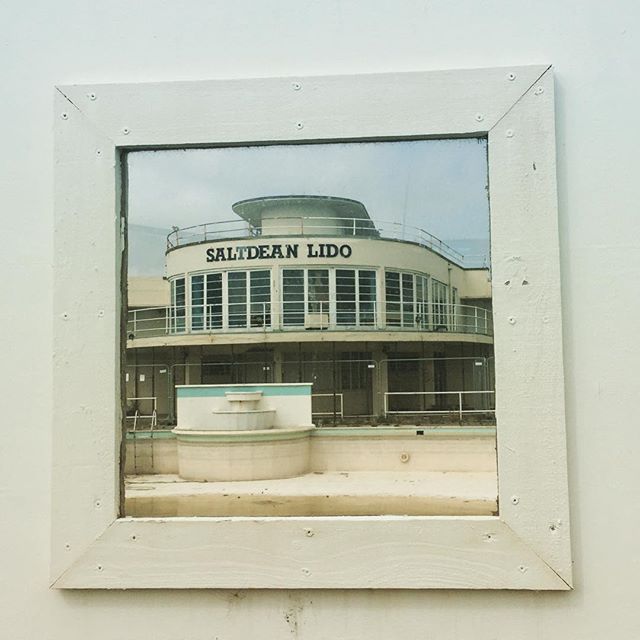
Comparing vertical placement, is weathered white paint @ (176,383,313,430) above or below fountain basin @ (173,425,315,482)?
above

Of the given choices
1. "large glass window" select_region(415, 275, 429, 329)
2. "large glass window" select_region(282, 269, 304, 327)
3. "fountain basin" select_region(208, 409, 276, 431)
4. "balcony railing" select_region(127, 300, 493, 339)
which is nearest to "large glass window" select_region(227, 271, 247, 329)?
"balcony railing" select_region(127, 300, 493, 339)

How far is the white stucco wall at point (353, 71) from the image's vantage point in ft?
5.35

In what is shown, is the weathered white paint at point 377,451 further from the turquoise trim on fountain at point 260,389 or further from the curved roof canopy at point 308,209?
the curved roof canopy at point 308,209

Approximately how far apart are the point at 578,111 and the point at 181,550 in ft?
4.81

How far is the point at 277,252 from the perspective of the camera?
182 centimetres

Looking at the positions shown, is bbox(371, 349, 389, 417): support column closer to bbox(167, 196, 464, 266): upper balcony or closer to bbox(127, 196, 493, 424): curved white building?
bbox(127, 196, 493, 424): curved white building

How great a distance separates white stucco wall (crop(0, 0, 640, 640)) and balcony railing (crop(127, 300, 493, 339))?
0.27m

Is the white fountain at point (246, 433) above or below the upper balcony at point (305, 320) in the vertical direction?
below

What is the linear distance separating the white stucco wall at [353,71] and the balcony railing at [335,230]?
313 millimetres

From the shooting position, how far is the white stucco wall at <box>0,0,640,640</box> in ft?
5.35

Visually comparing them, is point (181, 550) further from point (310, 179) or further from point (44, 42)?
point (44, 42)

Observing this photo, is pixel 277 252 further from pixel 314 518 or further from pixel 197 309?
pixel 314 518

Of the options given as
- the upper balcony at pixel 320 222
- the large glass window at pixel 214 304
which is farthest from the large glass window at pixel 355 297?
the large glass window at pixel 214 304

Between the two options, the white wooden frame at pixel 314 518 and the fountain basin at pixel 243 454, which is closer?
the white wooden frame at pixel 314 518
